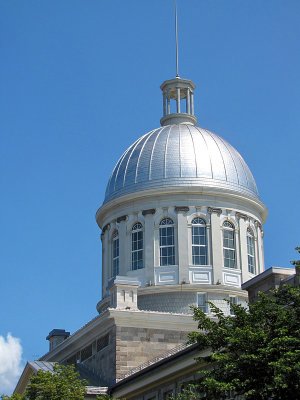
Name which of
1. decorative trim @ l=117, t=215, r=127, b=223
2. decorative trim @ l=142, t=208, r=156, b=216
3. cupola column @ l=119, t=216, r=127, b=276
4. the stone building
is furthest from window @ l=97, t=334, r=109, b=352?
decorative trim @ l=117, t=215, r=127, b=223

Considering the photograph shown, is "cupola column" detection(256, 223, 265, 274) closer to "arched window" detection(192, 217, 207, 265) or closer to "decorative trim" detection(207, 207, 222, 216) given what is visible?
"decorative trim" detection(207, 207, 222, 216)

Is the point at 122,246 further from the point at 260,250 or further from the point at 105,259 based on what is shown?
the point at 260,250

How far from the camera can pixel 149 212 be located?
189ft

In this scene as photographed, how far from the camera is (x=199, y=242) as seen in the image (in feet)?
187

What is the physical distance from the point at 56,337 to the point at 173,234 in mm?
10350

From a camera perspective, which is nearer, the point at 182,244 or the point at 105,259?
the point at 182,244

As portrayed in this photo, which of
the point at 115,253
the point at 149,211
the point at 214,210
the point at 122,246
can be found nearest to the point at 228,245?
the point at 214,210

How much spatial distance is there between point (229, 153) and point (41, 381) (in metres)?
25.9

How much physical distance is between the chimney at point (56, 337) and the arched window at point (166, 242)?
29.2 feet

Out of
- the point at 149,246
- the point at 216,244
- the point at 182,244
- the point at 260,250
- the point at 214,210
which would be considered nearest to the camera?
the point at 182,244

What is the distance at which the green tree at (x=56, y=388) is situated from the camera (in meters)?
37.5

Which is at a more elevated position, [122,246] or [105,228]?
[105,228]

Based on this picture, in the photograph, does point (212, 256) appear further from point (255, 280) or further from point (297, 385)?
point (297, 385)

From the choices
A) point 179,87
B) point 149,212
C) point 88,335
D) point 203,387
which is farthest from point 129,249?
point 203,387
